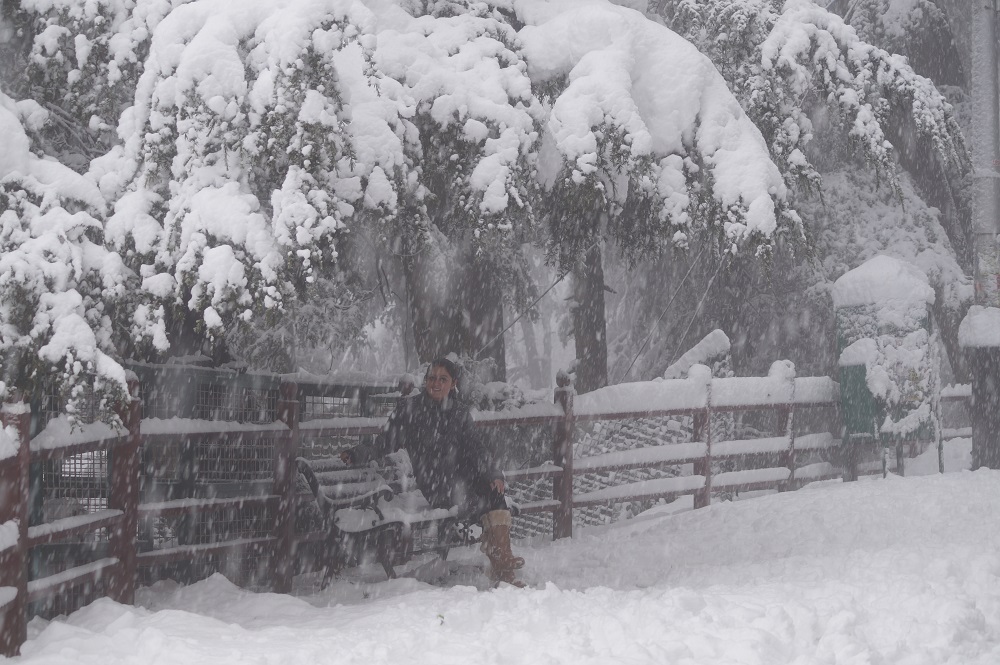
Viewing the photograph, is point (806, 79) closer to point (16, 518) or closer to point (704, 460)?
point (704, 460)

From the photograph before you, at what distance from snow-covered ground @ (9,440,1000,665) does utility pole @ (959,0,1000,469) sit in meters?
3.22

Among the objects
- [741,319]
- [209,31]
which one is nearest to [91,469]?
[209,31]

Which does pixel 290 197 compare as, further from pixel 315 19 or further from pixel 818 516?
pixel 818 516

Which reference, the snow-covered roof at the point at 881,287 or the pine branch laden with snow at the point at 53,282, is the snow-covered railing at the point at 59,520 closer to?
the pine branch laden with snow at the point at 53,282

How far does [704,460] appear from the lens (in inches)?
393

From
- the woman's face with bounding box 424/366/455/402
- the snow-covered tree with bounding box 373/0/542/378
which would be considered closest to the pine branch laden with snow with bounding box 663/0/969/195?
the snow-covered tree with bounding box 373/0/542/378

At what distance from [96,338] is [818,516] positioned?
18.4 ft

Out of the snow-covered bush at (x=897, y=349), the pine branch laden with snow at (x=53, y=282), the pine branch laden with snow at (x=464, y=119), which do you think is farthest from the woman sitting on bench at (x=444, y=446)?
the snow-covered bush at (x=897, y=349)

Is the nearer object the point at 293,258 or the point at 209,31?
the point at 293,258

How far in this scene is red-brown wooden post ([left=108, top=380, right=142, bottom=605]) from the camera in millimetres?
5719

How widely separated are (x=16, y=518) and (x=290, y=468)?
253 centimetres

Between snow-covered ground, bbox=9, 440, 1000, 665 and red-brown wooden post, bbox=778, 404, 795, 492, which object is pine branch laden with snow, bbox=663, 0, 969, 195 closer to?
red-brown wooden post, bbox=778, 404, 795, 492

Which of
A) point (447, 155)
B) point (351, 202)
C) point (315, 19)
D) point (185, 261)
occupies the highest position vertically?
point (315, 19)

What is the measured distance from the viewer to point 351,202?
6215 millimetres
